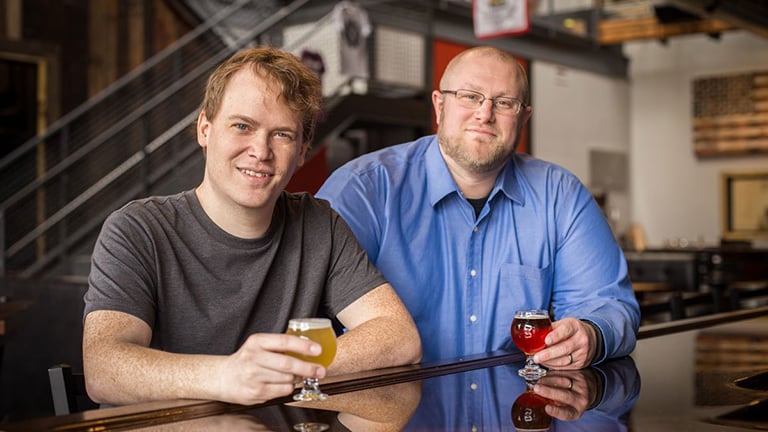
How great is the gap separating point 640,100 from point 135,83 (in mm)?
7910

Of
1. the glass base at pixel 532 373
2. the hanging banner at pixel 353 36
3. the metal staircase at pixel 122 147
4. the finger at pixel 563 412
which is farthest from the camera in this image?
the hanging banner at pixel 353 36

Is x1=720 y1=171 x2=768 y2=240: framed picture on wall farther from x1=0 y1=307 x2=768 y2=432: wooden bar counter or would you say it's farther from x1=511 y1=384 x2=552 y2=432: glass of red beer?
x1=511 y1=384 x2=552 y2=432: glass of red beer

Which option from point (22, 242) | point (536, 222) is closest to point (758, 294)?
point (536, 222)

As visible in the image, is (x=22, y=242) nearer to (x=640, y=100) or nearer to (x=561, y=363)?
(x=561, y=363)

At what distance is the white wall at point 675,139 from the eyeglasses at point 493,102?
10.7 m

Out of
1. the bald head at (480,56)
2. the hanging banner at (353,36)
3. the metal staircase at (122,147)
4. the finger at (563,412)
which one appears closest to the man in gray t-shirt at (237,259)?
the finger at (563,412)

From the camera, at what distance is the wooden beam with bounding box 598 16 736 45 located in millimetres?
10648

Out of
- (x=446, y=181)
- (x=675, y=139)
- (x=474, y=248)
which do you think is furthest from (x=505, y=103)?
(x=675, y=139)

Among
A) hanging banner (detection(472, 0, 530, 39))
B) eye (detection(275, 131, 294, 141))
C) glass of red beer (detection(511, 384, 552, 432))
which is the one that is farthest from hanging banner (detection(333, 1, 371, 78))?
glass of red beer (detection(511, 384, 552, 432))

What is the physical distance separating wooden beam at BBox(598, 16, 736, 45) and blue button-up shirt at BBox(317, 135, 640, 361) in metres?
8.75

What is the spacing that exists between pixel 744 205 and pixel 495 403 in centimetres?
1182

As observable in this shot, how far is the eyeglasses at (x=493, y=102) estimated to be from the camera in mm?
2365

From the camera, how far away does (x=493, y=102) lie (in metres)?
2.36

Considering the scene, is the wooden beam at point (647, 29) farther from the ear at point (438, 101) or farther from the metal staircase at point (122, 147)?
the ear at point (438, 101)
